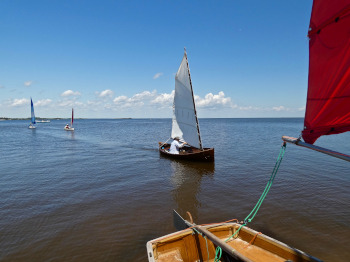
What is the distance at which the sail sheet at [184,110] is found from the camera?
24306 mm

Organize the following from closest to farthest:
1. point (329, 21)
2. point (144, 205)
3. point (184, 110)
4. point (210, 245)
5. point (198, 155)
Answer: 1. point (329, 21)
2. point (210, 245)
3. point (144, 205)
4. point (198, 155)
5. point (184, 110)

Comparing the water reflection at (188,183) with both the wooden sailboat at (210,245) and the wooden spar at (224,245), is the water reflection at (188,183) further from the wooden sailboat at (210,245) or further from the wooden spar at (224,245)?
the wooden spar at (224,245)

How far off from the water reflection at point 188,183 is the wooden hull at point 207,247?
4192 mm

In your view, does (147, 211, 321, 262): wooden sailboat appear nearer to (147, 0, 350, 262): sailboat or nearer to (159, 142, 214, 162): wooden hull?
(147, 0, 350, 262): sailboat

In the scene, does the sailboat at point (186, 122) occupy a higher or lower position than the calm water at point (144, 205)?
higher

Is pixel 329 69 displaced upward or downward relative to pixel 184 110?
downward

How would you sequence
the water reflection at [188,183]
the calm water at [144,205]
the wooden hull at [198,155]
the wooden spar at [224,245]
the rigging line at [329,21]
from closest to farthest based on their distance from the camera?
the rigging line at [329,21], the wooden spar at [224,245], the calm water at [144,205], the water reflection at [188,183], the wooden hull at [198,155]

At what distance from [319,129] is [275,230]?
7.54 metres

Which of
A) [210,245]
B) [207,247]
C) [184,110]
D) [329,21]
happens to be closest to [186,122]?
[184,110]

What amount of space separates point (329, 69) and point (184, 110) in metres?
22.1

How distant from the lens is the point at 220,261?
6918 millimetres

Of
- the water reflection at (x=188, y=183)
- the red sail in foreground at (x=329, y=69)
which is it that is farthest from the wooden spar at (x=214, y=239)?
the red sail in foreground at (x=329, y=69)

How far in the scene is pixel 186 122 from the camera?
26.1 metres

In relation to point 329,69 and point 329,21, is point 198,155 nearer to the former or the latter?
point 329,69
